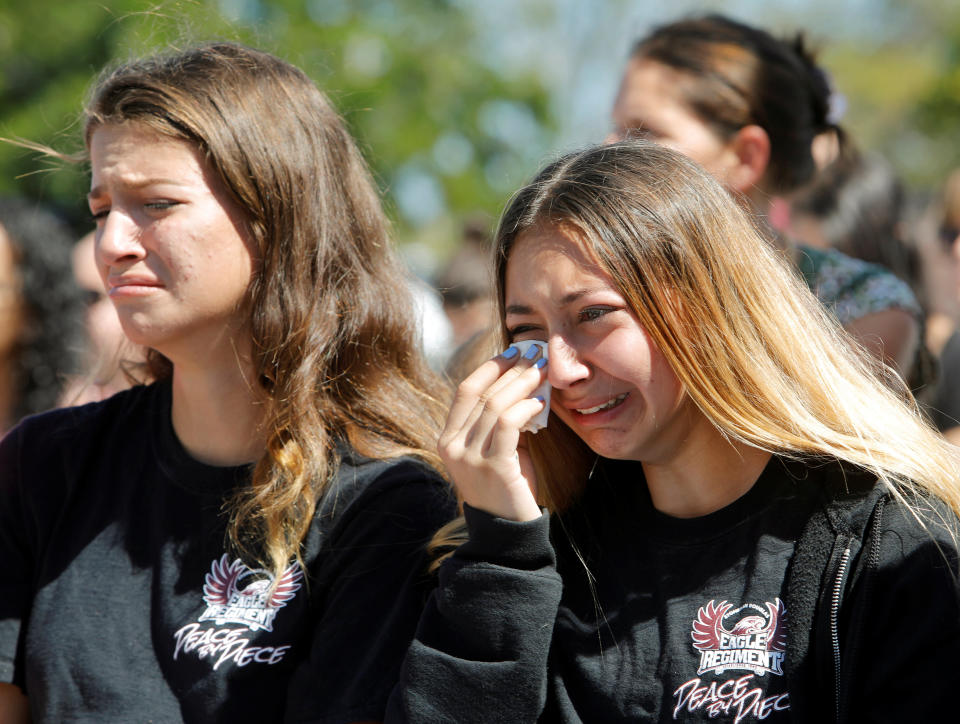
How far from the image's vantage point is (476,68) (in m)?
18.6

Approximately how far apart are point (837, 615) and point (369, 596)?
38.9 inches

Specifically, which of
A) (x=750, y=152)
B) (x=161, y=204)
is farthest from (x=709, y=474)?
(x=750, y=152)

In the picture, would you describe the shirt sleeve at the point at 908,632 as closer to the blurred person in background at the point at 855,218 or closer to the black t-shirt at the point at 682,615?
the black t-shirt at the point at 682,615

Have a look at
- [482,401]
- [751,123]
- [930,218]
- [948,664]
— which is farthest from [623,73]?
[930,218]

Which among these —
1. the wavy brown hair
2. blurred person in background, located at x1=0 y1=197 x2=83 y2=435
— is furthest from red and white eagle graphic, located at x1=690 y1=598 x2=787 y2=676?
blurred person in background, located at x1=0 y1=197 x2=83 y2=435

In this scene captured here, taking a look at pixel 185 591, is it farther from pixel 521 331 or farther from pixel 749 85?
pixel 749 85

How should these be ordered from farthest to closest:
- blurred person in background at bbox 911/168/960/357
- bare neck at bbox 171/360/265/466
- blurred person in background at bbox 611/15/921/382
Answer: blurred person in background at bbox 911/168/960/357 → blurred person in background at bbox 611/15/921/382 → bare neck at bbox 171/360/265/466

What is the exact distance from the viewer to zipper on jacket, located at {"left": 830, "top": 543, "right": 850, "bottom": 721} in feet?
6.08

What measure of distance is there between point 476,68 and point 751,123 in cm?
1579

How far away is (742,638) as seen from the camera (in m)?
1.99

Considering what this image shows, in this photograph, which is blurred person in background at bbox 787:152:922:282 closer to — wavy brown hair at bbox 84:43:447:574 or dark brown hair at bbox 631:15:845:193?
dark brown hair at bbox 631:15:845:193

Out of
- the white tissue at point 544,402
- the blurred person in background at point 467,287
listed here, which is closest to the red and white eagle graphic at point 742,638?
the white tissue at point 544,402

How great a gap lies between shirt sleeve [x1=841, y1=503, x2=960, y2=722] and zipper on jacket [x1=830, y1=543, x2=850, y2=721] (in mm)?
17

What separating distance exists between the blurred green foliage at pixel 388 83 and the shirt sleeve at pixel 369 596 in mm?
8896
